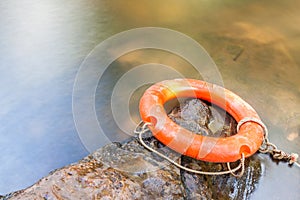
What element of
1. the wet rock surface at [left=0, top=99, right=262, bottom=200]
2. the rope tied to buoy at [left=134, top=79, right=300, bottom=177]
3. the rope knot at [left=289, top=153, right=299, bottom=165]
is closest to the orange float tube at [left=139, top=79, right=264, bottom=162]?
the rope tied to buoy at [left=134, top=79, right=300, bottom=177]

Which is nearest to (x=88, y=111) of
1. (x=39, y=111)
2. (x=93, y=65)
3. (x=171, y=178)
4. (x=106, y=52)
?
(x=39, y=111)

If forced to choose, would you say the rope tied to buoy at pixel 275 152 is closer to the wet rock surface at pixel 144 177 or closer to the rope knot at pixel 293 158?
the rope knot at pixel 293 158

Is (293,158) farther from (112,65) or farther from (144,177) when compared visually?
(112,65)

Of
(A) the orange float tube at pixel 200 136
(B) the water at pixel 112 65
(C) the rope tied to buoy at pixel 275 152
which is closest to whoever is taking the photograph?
(A) the orange float tube at pixel 200 136

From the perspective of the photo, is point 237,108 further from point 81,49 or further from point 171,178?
point 81,49

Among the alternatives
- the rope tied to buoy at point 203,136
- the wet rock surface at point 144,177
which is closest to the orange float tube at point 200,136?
the rope tied to buoy at point 203,136

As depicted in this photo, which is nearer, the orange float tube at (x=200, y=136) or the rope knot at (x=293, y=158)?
the orange float tube at (x=200, y=136)
